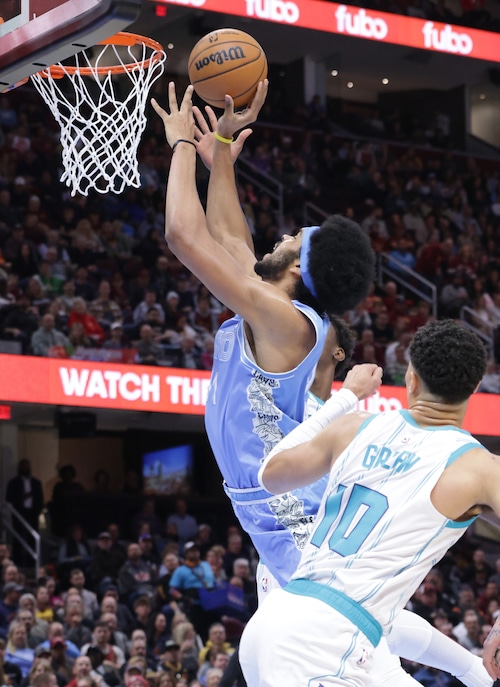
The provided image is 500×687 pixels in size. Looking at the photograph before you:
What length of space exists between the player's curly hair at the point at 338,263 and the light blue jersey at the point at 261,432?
10cm

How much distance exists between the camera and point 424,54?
20.8 meters

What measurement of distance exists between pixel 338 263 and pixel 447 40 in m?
11.1

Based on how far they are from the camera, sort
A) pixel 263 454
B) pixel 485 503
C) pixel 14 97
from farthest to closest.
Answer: pixel 14 97, pixel 263 454, pixel 485 503

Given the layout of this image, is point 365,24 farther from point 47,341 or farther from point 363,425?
point 363,425

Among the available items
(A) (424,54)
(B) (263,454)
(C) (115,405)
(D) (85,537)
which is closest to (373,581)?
(B) (263,454)

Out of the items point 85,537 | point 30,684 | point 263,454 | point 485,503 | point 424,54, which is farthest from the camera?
point 424,54

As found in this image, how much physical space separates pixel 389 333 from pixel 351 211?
9.17 feet

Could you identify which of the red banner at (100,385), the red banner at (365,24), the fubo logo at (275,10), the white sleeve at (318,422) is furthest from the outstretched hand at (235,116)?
the fubo logo at (275,10)

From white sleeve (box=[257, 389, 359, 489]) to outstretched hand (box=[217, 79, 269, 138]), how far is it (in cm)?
149

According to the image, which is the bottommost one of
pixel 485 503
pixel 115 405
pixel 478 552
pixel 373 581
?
pixel 478 552

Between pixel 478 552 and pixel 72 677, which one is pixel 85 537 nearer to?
pixel 72 677

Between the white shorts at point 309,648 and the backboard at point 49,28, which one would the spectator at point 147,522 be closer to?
the backboard at point 49,28

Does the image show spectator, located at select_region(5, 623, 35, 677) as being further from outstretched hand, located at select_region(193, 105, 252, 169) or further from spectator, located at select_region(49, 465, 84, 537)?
outstretched hand, located at select_region(193, 105, 252, 169)

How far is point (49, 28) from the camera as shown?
14.2 feet
